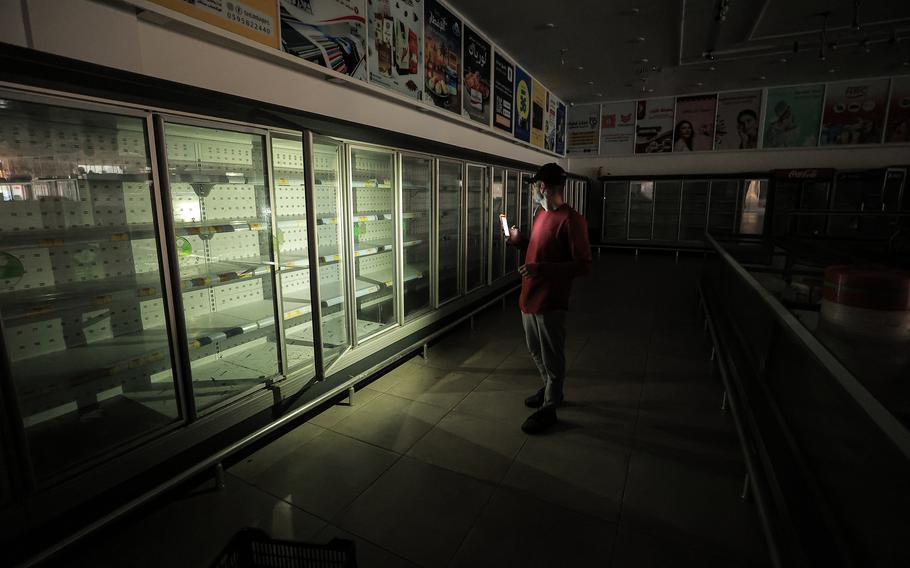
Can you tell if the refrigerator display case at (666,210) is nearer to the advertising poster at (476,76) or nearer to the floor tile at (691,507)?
the advertising poster at (476,76)

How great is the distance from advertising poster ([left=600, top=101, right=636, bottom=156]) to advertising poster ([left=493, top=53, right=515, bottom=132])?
4.89 metres

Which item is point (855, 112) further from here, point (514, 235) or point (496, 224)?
point (514, 235)

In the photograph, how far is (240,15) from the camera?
2891mm

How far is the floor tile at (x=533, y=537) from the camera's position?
196 cm

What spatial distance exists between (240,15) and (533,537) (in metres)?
3.67

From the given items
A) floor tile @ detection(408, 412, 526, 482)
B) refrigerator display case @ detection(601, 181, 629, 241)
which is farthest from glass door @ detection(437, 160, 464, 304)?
refrigerator display case @ detection(601, 181, 629, 241)

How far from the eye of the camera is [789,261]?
344 cm

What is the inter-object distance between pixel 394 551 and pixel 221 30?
3.24 m

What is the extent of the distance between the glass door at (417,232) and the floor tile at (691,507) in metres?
2.70

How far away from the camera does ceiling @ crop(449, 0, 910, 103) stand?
5609 mm

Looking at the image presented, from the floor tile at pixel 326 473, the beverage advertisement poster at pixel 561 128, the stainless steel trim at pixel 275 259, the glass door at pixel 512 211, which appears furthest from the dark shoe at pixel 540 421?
the beverage advertisement poster at pixel 561 128

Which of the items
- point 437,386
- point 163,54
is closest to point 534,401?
point 437,386

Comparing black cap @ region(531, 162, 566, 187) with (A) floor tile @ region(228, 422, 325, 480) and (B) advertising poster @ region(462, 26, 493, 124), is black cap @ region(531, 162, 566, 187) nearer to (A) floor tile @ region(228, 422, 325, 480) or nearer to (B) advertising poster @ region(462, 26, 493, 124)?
(A) floor tile @ region(228, 422, 325, 480)

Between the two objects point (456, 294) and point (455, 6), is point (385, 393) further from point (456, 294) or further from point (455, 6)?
point (455, 6)
